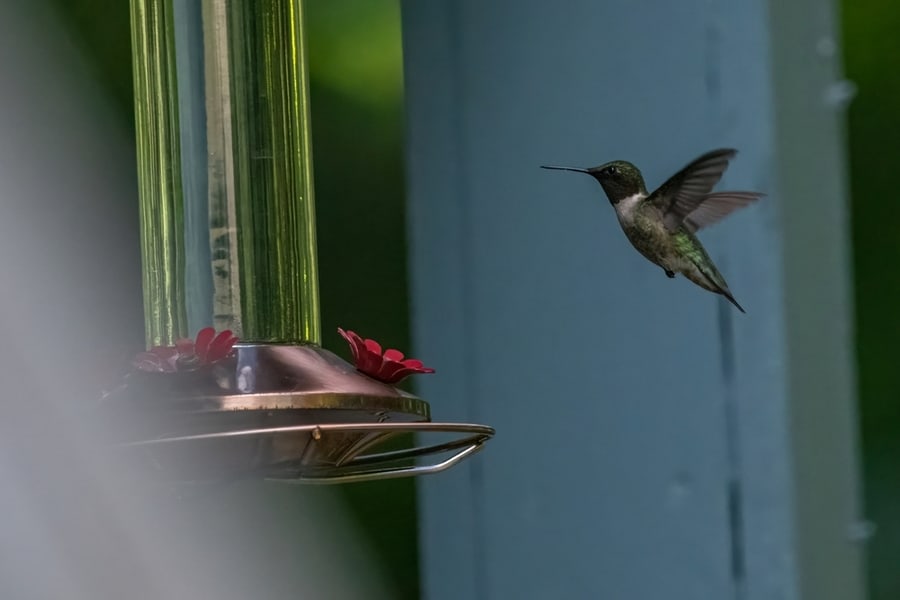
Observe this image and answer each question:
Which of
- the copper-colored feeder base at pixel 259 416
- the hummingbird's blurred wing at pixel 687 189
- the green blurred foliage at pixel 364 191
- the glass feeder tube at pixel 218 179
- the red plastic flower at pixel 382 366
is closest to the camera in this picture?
the copper-colored feeder base at pixel 259 416

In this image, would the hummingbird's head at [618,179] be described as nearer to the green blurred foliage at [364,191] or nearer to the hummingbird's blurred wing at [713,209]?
the hummingbird's blurred wing at [713,209]

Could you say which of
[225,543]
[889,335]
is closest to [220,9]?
[225,543]

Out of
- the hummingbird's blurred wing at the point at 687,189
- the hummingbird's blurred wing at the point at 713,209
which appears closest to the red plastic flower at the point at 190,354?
the hummingbird's blurred wing at the point at 687,189

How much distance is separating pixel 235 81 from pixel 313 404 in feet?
1.66

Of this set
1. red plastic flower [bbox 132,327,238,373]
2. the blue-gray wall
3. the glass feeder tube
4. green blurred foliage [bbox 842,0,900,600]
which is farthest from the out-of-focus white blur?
green blurred foliage [bbox 842,0,900,600]

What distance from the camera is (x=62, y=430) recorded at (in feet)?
8.71

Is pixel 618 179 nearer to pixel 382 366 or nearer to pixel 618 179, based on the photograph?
pixel 618 179

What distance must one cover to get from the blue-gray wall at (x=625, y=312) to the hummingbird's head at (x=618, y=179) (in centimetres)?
57

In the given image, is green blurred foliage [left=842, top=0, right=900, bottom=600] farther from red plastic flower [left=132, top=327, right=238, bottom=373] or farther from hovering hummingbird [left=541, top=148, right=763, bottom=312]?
red plastic flower [left=132, top=327, right=238, bottom=373]

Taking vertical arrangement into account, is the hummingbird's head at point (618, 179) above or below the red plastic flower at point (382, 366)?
above

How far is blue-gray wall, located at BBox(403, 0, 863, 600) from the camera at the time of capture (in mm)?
2980

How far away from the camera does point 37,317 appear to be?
3.30 m

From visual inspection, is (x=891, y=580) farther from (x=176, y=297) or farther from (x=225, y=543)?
(x=176, y=297)

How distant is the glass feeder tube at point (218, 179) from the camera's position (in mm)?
1969
